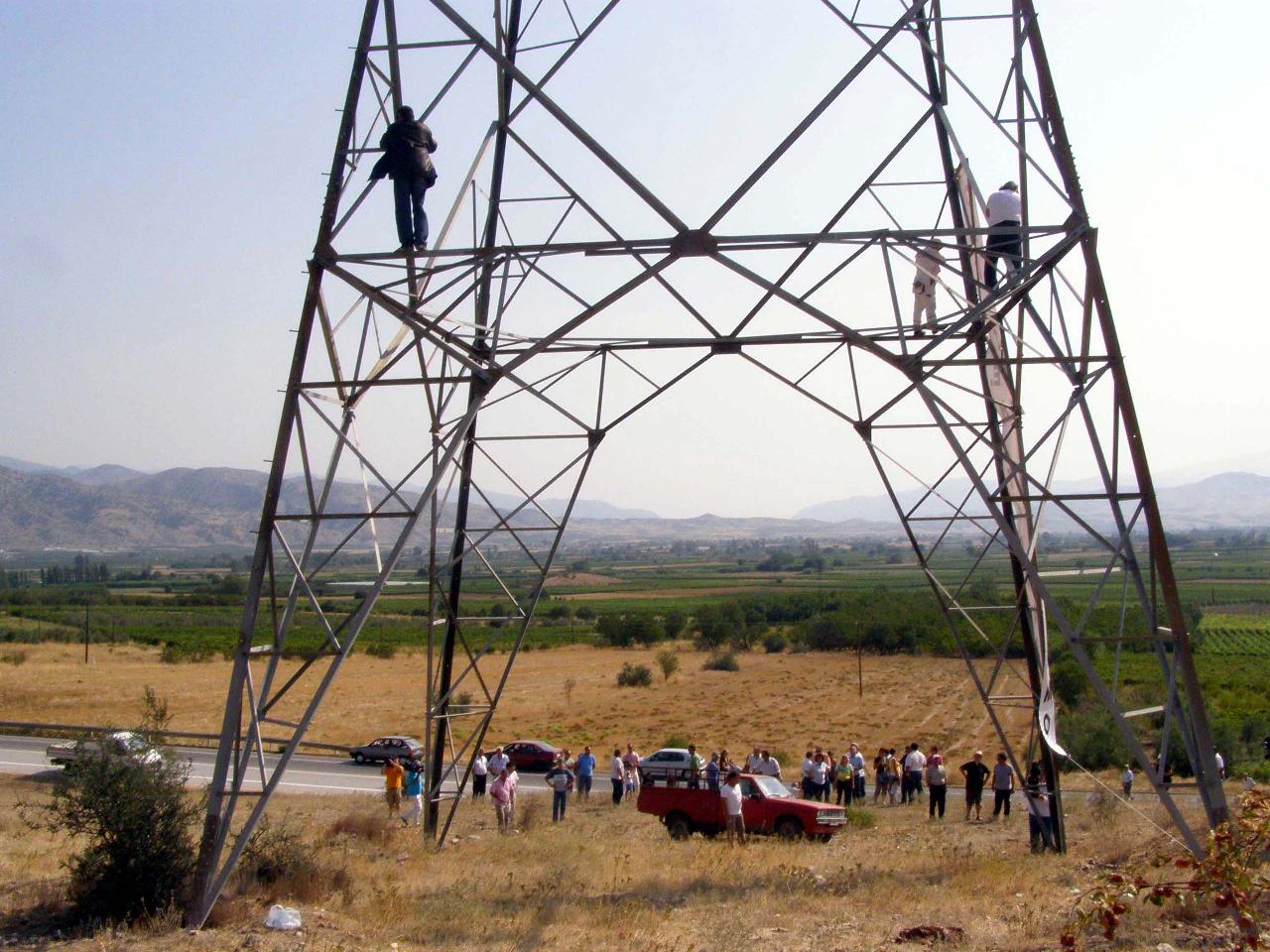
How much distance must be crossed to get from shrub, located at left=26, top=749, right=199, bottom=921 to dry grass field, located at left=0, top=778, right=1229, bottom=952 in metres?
0.57

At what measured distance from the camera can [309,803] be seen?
78.8ft

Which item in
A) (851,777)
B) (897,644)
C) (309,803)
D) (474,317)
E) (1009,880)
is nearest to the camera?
(1009,880)

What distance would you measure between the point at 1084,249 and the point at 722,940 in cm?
717

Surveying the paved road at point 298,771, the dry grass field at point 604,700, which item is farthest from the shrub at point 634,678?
the paved road at point 298,771

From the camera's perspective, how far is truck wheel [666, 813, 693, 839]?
2072 centimetres

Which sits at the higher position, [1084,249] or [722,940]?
[1084,249]

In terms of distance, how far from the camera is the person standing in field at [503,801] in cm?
2064

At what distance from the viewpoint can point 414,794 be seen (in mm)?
22031

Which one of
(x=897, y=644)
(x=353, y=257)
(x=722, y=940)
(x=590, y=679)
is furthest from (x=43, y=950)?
→ (x=897, y=644)

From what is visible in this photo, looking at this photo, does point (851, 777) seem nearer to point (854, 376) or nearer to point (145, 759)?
point (854, 376)

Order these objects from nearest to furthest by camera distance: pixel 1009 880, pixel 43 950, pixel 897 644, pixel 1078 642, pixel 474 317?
pixel 43 950 < pixel 1078 642 < pixel 1009 880 < pixel 474 317 < pixel 897 644

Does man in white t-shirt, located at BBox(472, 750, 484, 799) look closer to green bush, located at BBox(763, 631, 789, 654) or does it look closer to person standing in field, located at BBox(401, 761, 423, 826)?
person standing in field, located at BBox(401, 761, 423, 826)

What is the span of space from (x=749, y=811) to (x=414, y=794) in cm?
596

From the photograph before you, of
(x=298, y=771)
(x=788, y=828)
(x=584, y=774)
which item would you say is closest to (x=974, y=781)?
(x=788, y=828)
